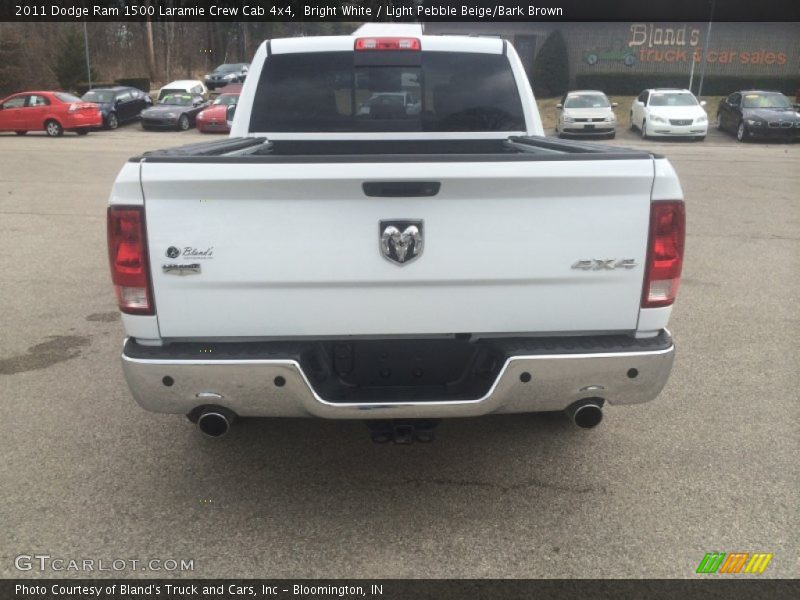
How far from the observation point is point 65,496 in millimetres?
3322

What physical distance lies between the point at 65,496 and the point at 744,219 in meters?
9.94

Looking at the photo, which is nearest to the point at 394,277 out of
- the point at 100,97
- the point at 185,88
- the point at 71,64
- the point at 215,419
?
the point at 215,419

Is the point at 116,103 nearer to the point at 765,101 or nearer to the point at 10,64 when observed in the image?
the point at 10,64

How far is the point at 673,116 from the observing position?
23.0 m

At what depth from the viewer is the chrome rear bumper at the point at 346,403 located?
2766 mm

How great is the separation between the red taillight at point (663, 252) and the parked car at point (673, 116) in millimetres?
22261

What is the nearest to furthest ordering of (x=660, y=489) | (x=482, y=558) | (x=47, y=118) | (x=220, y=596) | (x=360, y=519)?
(x=220, y=596)
(x=482, y=558)
(x=360, y=519)
(x=660, y=489)
(x=47, y=118)

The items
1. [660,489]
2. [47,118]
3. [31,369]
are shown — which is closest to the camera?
[660,489]

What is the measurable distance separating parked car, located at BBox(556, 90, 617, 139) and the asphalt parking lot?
19.1 meters

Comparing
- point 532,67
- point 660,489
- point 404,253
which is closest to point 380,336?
point 404,253

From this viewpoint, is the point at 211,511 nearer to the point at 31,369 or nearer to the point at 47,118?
the point at 31,369

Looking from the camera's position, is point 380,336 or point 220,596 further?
point 380,336

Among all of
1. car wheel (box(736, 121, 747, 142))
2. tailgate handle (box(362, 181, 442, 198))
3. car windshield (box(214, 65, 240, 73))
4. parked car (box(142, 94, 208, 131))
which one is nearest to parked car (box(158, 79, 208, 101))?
parked car (box(142, 94, 208, 131))

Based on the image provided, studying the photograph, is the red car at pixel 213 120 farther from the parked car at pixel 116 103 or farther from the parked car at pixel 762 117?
the parked car at pixel 762 117
